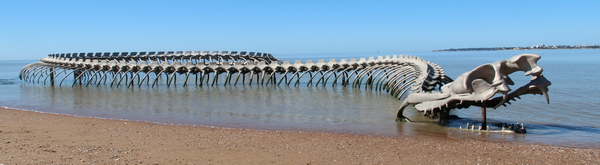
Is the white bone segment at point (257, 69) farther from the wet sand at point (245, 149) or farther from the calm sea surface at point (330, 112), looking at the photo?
the wet sand at point (245, 149)

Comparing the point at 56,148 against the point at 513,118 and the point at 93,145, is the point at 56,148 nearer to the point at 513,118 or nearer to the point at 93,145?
the point at 93,145

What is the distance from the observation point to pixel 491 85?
10219 mm

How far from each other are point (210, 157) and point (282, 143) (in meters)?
2.00

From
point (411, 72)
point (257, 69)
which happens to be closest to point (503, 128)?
point (411, 72)

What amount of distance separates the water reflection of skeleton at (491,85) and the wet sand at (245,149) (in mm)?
1119

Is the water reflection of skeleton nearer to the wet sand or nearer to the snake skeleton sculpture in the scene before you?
the snake skeleton sculpture

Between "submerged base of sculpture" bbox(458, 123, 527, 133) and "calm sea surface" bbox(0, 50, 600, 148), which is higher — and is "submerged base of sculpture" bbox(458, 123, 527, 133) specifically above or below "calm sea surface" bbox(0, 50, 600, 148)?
above

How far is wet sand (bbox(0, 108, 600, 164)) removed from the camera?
8.03 metres

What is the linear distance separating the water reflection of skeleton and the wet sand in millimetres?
1119

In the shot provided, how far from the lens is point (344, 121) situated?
14.0m

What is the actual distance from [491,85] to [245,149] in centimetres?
543

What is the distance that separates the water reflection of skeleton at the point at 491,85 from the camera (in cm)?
970

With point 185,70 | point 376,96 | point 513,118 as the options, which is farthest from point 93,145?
point 185,70

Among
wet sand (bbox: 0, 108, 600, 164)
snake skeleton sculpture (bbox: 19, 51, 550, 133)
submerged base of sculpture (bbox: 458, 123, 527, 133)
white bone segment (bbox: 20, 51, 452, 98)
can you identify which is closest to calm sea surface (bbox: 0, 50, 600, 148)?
submerged base of sculpture (bbox: 458, 123, 527, 133)
